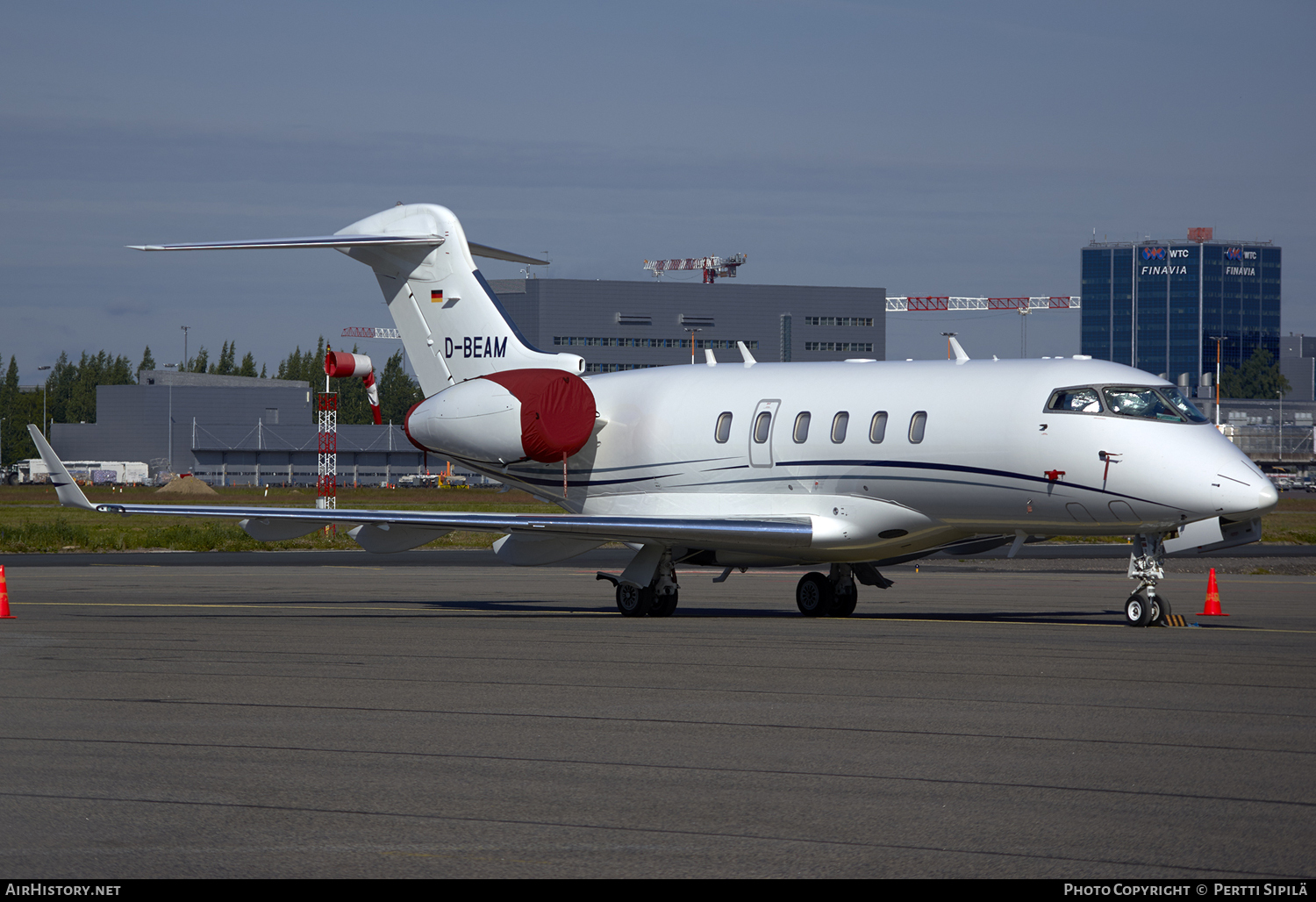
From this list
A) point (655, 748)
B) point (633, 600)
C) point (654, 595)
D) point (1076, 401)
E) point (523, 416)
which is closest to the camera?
point (655, 748)

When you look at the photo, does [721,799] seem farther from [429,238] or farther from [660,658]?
[429,238]

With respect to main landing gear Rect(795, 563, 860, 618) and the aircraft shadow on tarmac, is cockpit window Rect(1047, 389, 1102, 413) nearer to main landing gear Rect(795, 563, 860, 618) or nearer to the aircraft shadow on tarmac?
the aircraft shadow on tarmac

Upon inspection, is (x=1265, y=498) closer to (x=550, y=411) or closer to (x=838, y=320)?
(x=550, y=411)

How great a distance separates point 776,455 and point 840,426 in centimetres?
112

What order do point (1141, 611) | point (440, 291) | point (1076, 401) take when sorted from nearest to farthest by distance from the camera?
1. point (1141, 611)
2. point (1076, 401)
3. point (440, 291)

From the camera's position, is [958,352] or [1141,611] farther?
[958,352]

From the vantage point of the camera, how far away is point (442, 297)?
2531 cm

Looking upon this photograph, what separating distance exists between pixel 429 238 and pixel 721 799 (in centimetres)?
1822

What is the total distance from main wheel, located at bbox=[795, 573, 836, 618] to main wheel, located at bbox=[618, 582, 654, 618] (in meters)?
2.22

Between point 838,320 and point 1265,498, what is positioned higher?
point 838,320

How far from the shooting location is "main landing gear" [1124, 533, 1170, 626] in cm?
1834

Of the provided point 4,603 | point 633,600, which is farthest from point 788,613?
point 4,603

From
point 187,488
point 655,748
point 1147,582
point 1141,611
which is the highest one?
point 1147,582

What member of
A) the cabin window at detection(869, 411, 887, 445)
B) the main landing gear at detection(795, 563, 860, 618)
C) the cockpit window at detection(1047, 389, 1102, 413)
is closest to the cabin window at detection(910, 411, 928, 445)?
the cabin window at detection(869, 411, 887, 445)
